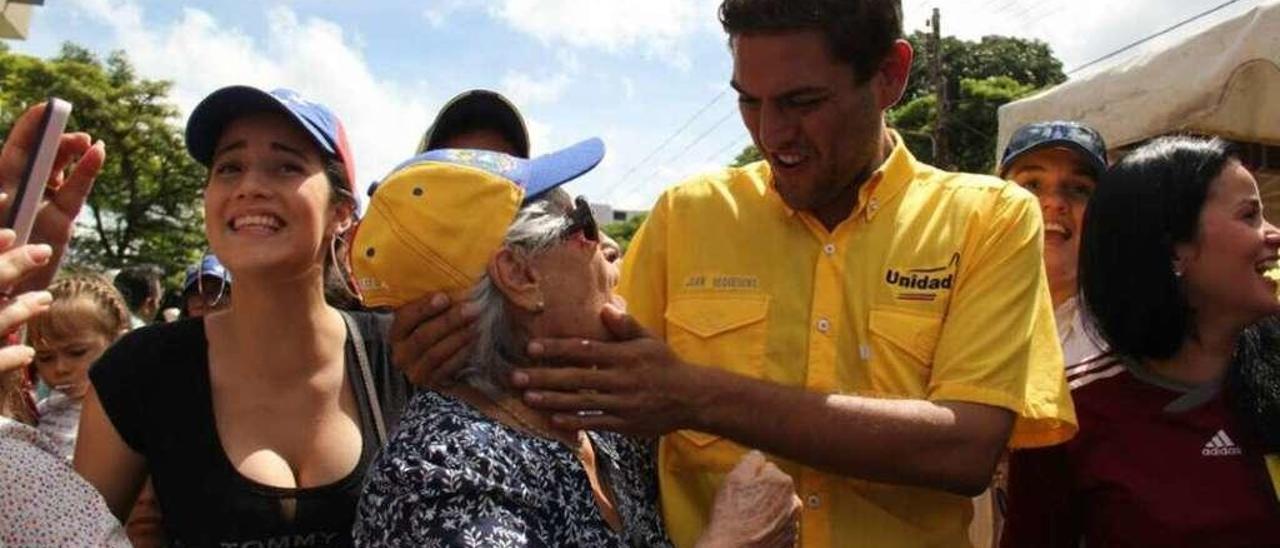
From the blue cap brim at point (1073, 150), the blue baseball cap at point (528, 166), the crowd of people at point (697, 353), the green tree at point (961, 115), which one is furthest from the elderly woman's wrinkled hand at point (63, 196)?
the green tree at point (961, 115)

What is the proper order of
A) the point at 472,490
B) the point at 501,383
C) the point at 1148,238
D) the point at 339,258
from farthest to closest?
the point at 339,258
the point at 1148,238
the point at 501,383
the point at 472,490

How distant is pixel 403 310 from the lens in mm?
2137

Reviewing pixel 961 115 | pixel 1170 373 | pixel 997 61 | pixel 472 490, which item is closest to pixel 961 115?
pixel 961 115

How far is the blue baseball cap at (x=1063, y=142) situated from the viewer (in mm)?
3764

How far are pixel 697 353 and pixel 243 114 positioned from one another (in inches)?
A: 43.6

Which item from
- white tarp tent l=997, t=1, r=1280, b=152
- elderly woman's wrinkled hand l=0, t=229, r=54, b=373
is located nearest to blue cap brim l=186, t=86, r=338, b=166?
elderly woman's wrinkled hand l=0, t=229, r=54, b=373

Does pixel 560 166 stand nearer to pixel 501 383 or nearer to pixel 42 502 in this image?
pixel 501 383

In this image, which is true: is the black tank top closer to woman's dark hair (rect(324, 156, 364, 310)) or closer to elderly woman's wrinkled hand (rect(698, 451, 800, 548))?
woman's dark hair (rect(324, 156, 364, 310))

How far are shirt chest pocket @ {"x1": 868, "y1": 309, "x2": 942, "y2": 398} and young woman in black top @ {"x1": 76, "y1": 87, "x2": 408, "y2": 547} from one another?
109cm

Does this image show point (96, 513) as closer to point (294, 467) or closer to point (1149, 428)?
point (294, 467)

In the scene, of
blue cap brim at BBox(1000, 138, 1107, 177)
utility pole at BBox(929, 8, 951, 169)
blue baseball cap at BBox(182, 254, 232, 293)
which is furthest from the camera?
utility pole at BBox(929, 8, 951, 169)

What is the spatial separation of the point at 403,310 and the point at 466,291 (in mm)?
117

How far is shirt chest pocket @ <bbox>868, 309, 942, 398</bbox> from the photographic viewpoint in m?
2.30

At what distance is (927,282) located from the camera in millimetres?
2322
